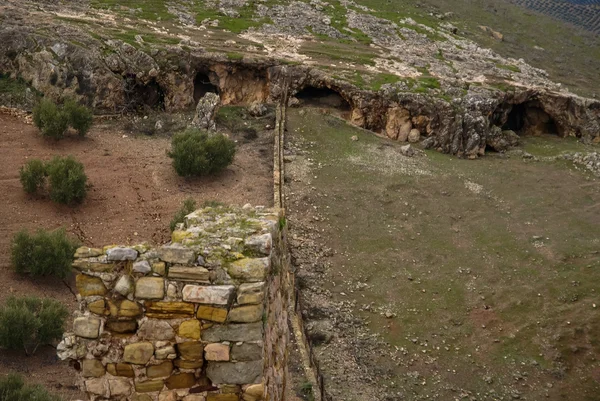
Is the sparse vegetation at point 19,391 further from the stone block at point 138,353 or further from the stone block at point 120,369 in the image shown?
the stone block at point 138,353

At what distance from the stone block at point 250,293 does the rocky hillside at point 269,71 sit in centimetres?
2317

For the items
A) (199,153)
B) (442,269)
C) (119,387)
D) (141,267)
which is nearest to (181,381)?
(119,387)

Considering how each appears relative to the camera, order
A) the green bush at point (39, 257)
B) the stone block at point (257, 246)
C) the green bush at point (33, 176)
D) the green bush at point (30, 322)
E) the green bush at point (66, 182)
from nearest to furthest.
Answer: the stone block at point (257, 246), the green bush at point (30, 322), the green bush at point (39, 257), the green bush at point (66, 182), the green bush at point (33, 176)

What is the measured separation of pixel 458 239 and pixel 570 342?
5.55m

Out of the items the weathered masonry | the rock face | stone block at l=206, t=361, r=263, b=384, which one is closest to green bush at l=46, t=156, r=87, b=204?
the rock face

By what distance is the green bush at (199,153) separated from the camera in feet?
73.2

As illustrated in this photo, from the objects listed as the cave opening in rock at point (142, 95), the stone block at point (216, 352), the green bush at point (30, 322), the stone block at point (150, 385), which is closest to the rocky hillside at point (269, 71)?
the cave opening in rock at point (142, 95)

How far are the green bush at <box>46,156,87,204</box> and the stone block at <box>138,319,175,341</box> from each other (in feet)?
48.7

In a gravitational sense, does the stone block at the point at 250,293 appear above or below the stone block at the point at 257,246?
below

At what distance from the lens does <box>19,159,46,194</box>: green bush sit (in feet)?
64.3

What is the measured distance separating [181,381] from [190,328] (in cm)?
A: 51

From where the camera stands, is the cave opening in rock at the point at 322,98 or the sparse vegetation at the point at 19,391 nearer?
the sparse vegetation at the point at 19,391

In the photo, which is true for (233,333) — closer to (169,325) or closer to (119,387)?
(169,325)

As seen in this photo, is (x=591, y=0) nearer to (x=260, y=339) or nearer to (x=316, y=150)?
(x=316, y=150)
